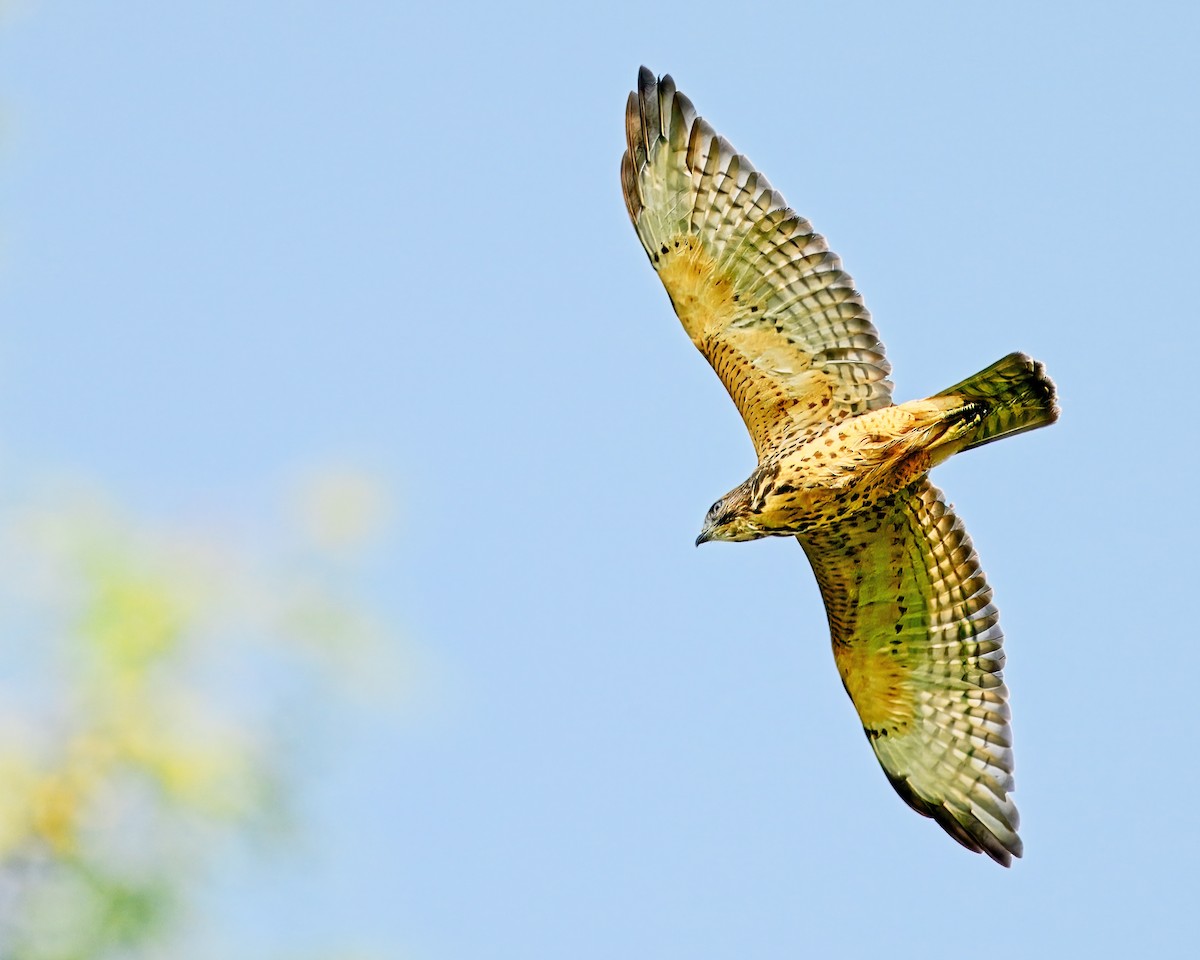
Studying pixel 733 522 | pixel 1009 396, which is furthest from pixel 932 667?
pixel 1009 396

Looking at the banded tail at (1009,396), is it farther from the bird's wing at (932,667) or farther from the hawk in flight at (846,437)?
the bird's wing at (932,667)

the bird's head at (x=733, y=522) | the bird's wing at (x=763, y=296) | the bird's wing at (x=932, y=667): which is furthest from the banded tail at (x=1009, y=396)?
the bird's head at (x=733, y=522)

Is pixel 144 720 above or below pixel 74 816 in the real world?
above

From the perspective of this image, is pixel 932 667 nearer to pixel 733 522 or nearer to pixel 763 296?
pixel 733 522

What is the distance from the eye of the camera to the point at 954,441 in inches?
311

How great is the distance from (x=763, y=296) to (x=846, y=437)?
0.81 meters

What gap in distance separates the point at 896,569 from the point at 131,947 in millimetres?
3873


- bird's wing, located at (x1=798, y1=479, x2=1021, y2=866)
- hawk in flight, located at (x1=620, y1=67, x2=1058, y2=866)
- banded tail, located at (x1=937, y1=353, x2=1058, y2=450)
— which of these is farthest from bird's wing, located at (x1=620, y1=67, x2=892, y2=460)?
bird's wing, located at (x1=798, y1=479, x2=1021, y2=866)

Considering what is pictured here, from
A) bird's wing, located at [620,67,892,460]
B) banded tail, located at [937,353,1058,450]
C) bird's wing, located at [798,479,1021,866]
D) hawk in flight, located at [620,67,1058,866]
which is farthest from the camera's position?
bird's wing, located at [798,479,1021,866]

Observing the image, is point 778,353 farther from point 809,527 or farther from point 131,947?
point 131,947

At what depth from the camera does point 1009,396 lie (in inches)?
305

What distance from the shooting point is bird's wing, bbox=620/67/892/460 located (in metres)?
8.18

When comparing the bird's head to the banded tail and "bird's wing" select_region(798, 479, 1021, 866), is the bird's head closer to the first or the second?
"bird's wing" select_region(798, 479, 1021, 866)

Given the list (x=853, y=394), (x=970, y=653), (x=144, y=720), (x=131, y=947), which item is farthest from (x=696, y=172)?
(x=131, y=947)
